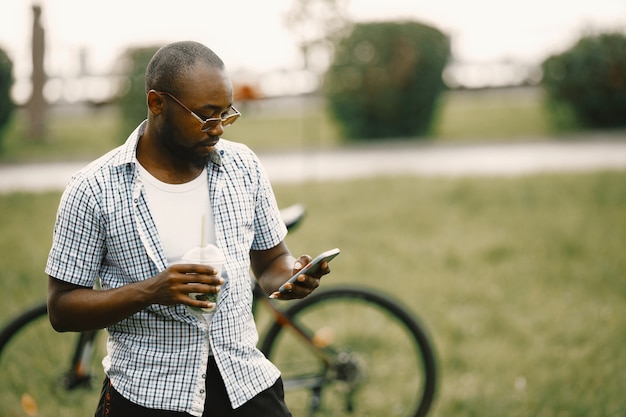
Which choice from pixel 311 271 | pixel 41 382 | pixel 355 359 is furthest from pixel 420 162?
pixel 311 271

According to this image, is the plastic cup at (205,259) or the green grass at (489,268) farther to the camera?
the green grass at (489,268)

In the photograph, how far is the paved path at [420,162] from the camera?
9611 mm

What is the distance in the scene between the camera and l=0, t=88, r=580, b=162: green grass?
12.8 m

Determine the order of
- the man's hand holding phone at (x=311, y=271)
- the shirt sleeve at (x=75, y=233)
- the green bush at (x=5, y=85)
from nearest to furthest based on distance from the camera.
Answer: the shirt sleeve at (x=75, y=233)
the man's hand holding phone at (x=311, y=271)
the green bush at (x=5, y=85)

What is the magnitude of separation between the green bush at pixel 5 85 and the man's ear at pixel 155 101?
11.7 meters

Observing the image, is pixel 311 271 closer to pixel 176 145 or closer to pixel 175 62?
pixel 176 145

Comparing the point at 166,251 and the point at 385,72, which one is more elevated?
the point at 166,251

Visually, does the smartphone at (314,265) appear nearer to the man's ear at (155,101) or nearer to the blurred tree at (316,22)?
the man's ear at (155,101)

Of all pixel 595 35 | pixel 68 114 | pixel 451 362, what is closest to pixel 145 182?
pixel 451 362

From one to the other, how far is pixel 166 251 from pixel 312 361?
2194 millimetres

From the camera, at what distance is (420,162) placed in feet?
35.1

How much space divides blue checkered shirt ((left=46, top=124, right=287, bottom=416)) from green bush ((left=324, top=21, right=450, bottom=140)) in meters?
10.8

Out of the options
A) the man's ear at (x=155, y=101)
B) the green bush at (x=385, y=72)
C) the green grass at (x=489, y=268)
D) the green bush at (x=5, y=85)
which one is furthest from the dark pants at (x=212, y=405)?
the green bush at (x=5, y=85)

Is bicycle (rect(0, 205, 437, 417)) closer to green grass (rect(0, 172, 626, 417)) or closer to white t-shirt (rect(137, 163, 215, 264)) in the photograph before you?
green grass (rect(0, 172, 626, 417))
